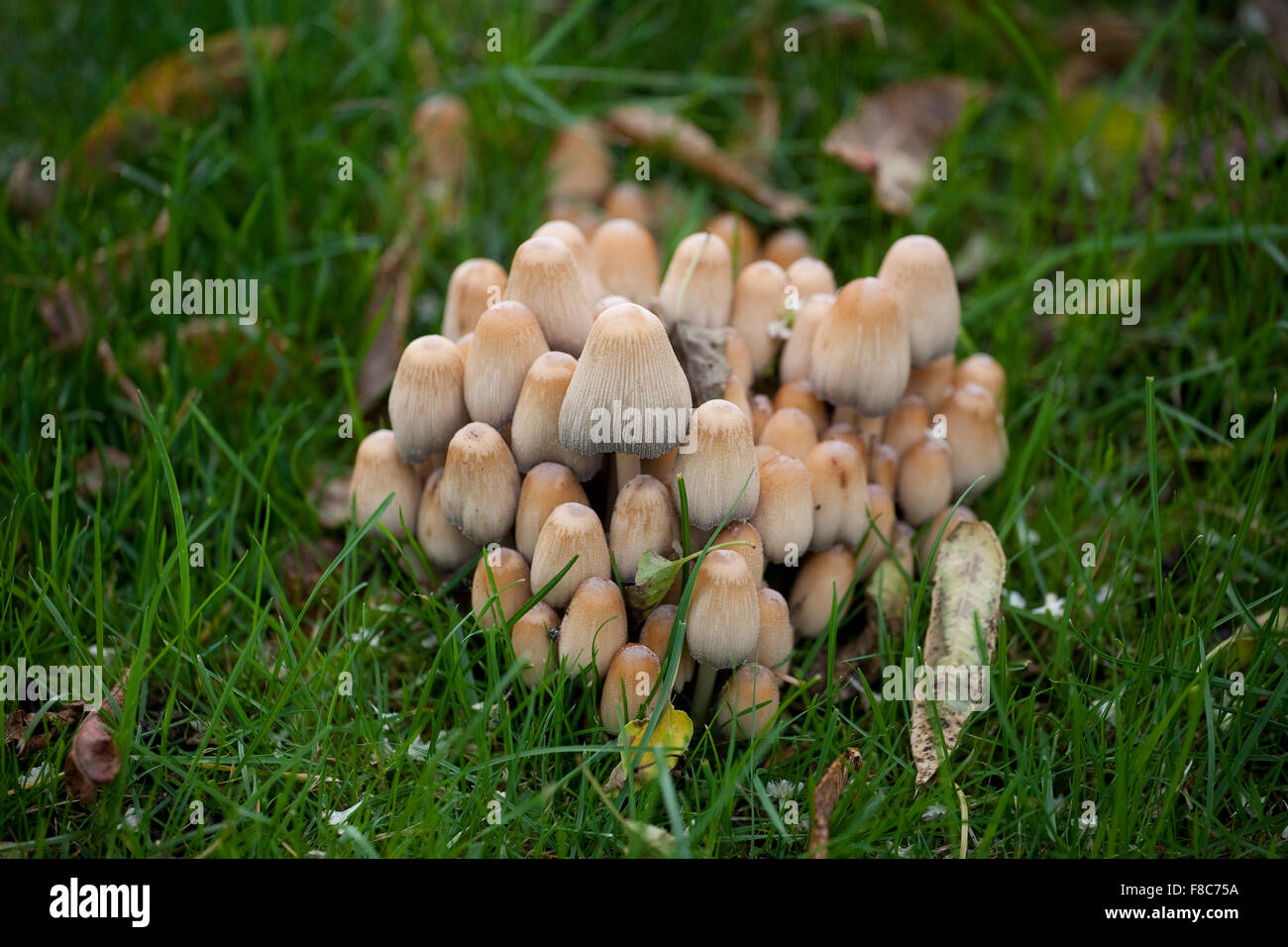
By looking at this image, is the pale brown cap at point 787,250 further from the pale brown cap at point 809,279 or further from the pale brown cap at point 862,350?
the pale brown cap at point 862,350

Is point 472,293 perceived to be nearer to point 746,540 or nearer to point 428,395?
point 428,395

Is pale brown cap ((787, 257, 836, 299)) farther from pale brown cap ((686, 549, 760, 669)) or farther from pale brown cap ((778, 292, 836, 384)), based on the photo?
pale brown cap ((686, 549, 760, 669))

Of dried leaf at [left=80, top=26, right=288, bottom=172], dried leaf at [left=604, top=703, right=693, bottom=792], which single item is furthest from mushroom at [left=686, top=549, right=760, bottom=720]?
dried leaf at [left=80, top=26, right=288, bottom=172]

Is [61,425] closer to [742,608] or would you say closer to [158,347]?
[158,347]

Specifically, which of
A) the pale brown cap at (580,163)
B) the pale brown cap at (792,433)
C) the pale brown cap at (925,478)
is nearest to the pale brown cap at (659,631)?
the pale brown cap at (792,433)

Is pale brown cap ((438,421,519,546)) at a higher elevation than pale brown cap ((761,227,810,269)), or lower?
lower
